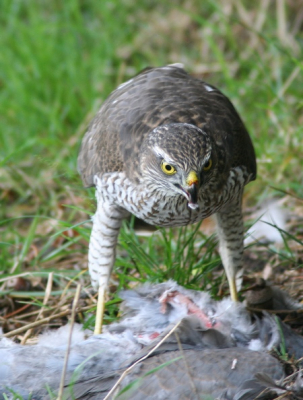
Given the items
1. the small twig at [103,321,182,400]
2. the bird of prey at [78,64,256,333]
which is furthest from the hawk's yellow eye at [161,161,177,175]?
the small twig at [103,321,182,400]

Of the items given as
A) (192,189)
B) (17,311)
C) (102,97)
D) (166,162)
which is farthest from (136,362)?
(102,97)

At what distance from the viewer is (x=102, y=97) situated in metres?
6.85

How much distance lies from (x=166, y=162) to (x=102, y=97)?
3.68 m

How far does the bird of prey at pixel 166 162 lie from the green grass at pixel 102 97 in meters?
0.24

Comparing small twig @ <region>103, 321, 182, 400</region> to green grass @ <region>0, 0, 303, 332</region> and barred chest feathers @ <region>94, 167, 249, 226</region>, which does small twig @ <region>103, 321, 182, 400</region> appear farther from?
green grass @ <region>0, 0, 303, 332</region>

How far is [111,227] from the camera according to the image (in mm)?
3988

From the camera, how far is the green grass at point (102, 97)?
461cm

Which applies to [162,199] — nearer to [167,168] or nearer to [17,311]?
[167,168]

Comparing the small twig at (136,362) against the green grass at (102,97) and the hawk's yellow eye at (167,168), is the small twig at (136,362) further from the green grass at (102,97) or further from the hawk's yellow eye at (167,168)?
the green grass at (102,97)

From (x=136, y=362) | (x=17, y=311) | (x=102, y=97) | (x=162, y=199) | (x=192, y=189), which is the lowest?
(x=17, y=311)

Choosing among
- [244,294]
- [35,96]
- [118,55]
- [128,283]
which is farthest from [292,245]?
[118,55]

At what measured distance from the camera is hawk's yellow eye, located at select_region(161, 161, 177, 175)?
3.30m

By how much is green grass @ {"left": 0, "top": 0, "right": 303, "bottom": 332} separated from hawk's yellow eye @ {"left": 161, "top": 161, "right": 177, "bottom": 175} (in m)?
0.89

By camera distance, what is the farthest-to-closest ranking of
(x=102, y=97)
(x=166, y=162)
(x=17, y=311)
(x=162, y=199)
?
(x=102, y=97), (x=17, y=311), (x=162, y=199), (x=166, y=162)
